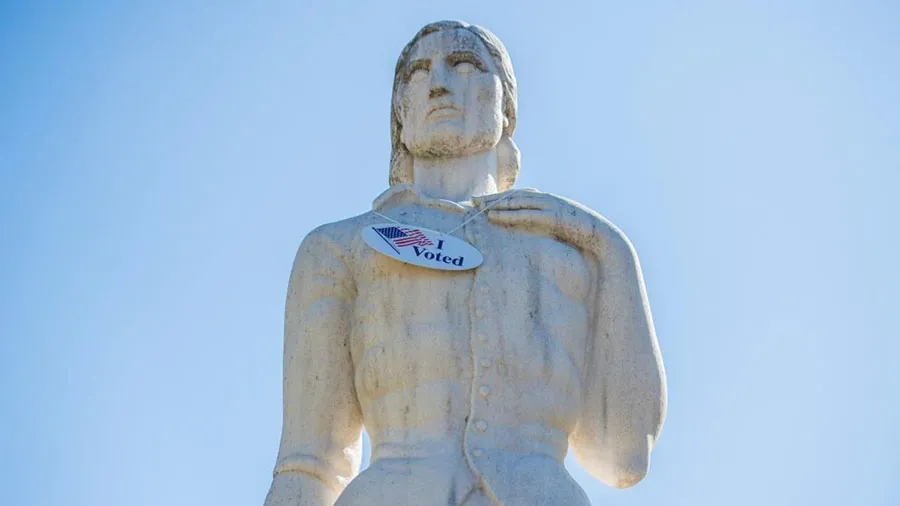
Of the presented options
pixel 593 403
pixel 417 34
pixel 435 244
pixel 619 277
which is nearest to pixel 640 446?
pixel 593 403

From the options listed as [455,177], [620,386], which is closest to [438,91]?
[455,177]

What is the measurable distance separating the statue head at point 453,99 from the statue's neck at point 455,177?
48 mm

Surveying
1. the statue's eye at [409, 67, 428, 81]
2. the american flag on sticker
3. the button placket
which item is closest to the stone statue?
the button placket

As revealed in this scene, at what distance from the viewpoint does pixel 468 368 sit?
8.84 meters

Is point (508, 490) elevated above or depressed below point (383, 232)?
below

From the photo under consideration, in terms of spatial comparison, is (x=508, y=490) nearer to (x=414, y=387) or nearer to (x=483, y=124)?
(x=414, y=387)

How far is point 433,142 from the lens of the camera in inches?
400

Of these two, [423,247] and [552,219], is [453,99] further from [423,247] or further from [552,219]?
[423,247]

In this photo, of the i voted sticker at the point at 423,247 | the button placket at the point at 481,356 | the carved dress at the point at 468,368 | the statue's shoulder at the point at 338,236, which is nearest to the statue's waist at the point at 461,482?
the carved dress at the point at 468,368

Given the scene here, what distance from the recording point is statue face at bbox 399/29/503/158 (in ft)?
33.4

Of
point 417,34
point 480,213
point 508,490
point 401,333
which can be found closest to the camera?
point 508,490

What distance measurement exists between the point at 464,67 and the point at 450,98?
27 cm

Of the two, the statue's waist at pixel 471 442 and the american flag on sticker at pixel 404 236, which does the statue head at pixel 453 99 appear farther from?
the statue's waist at pixel 471 442

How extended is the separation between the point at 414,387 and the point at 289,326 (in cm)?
102
